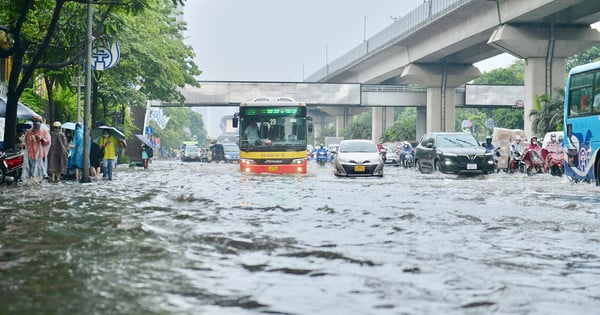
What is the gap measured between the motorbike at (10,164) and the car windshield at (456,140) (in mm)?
14654

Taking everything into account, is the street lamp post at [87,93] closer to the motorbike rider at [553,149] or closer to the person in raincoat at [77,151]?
the person in raincoat at [77,151]

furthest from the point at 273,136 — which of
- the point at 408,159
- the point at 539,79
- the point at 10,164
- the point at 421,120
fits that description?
the point at 421,120

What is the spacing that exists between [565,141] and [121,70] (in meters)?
18.6

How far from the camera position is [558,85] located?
42.2 m

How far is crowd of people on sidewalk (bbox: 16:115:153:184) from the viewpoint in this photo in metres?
19.4

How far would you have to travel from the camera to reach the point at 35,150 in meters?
19.4

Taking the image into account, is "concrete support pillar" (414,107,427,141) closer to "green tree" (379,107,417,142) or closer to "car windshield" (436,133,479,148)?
"green tree" (379,107,417,142)

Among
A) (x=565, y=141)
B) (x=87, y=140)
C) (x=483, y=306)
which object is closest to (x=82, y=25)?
(x=87, y=140)

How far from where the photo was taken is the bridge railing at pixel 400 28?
44219 mm

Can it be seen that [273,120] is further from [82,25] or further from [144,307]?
[144,307]

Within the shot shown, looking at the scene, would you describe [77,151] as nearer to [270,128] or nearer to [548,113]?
[270,128]

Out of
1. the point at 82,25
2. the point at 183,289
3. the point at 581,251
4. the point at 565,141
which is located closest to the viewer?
the point at 183,289

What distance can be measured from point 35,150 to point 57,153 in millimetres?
2240

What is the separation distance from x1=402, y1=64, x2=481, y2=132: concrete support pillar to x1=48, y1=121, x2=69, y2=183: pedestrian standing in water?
1479 inches
